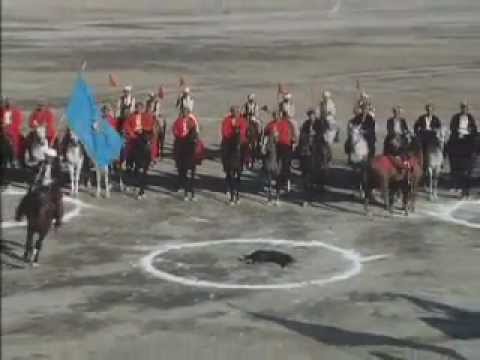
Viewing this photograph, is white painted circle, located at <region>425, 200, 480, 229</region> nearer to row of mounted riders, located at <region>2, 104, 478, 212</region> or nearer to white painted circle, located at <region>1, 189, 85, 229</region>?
row of mounted riders, located at <region>2, 104, 478, 212</region>

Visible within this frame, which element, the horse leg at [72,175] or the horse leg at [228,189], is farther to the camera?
the horse leg at [72,175]

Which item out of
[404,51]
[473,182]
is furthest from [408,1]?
[473,182]

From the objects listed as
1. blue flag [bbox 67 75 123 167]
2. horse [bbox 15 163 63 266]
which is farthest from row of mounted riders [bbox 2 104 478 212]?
horse [bbox 15 163 63 266]

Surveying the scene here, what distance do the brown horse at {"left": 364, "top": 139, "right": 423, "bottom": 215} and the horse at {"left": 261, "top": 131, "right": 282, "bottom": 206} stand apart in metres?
2.03

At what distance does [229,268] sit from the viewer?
1980cm

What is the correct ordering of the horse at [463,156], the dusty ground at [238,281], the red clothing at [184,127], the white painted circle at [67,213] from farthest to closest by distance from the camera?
the horse at [463,156] < the red clothing at [184,127] < the white painted circle at [67,213] < the dusty ground at [238,281]

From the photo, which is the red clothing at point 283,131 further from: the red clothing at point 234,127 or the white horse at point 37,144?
the white horse at point 37,144

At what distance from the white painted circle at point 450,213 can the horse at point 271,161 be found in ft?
10.6

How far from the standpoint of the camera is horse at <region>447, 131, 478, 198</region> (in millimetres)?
27000

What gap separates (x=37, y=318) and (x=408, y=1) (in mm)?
111216

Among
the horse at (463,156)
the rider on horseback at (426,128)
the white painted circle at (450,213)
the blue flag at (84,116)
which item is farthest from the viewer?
the horse at (463,156)

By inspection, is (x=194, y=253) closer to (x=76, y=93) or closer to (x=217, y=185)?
(x=76, y=93)

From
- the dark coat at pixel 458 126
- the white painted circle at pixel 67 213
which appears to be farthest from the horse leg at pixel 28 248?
the dark coat at pixel 458 126

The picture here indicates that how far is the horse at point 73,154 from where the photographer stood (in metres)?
25.8
